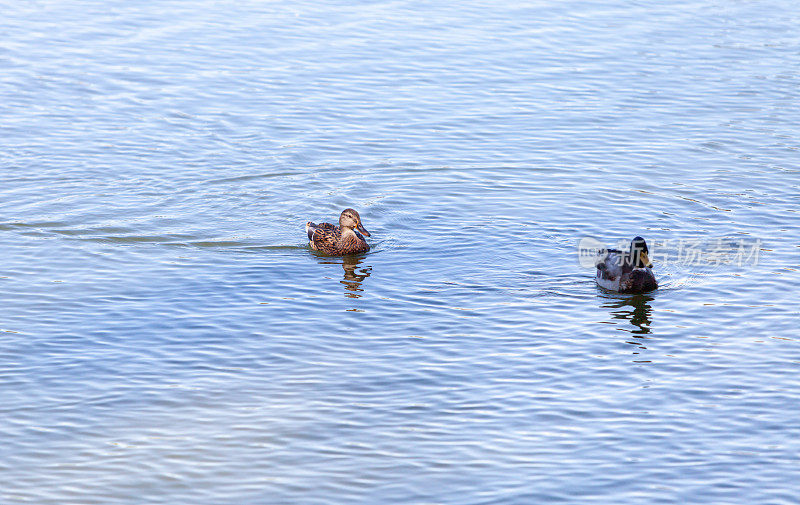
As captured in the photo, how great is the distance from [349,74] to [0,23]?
1186 centimetres

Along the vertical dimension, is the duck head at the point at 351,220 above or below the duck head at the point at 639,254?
above

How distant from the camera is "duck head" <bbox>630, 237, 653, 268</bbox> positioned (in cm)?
1656

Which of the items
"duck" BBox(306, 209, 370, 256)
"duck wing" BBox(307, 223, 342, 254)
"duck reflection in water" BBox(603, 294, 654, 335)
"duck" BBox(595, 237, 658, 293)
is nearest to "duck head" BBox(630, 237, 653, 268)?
"duck" BBox(595, 237, 658, 293)

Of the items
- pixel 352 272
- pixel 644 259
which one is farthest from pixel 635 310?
pixel 352 272

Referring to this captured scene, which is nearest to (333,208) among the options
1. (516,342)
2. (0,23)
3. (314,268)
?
(314,268)

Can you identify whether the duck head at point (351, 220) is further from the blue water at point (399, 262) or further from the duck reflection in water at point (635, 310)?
the duck reflection in water at point (635, 310)

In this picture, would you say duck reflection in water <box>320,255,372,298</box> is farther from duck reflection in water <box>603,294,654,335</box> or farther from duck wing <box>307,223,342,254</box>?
duck reflection in water <box>603,294,654,335</box>

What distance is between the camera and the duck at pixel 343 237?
18.5 m

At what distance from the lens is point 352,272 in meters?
18.0

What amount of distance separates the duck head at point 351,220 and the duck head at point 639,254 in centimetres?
450

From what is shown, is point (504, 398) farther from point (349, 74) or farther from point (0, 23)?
point (0, 23)

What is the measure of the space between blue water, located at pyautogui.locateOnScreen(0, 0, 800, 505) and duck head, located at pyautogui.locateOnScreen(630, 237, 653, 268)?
1.78ft

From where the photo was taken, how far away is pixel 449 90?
28109mm

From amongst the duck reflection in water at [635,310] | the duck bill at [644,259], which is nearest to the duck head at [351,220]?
the duck reflection in water at [635,310]
